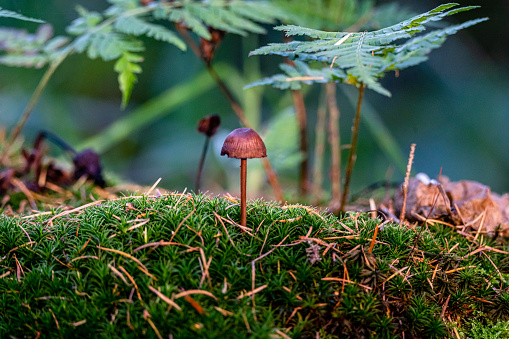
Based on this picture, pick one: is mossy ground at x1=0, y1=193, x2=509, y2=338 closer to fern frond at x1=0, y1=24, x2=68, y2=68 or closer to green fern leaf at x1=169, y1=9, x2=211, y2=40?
green fern leaf at x1=169, y1=9, x2=211, y2=40

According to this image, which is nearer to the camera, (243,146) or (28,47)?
(243,146)

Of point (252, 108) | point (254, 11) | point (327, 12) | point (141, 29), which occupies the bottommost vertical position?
point (252, 108)

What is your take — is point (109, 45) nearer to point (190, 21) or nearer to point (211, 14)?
point (190, 21)

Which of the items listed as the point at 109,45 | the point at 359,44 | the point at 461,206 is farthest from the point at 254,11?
the point at 461,206

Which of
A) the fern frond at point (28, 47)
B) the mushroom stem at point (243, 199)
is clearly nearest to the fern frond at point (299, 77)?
the mushroom stem at point (243, 199)

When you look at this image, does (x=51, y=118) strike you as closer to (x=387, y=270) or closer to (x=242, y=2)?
(x=242, y=2)

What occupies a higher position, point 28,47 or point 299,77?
point 28,47

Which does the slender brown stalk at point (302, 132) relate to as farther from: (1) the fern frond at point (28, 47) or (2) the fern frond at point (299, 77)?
(1) the fern frond at point (28, 47)

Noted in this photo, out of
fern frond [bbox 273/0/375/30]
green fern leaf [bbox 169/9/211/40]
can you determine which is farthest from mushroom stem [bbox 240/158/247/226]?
fern frond [bbox 273/0/375/30]
